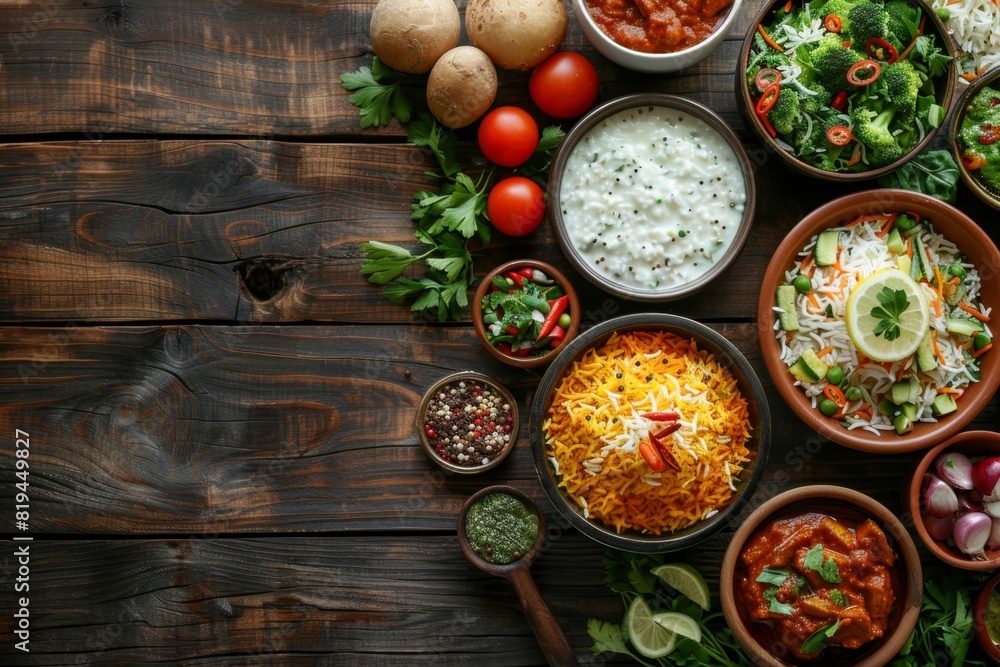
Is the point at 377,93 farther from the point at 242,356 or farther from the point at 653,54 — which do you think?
the point at 242,356

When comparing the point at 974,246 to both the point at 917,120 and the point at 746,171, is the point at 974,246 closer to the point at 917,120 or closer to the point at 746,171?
the point at 917,120

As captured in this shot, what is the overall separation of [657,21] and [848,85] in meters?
0.70

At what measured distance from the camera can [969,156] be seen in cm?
251

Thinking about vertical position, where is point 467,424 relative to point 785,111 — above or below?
below

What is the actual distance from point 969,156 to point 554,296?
1.54m

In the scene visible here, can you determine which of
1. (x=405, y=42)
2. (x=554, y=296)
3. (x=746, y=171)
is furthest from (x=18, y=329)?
(x=746, y=171)

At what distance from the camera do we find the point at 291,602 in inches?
111

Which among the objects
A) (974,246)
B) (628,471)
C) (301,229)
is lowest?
(628,471)

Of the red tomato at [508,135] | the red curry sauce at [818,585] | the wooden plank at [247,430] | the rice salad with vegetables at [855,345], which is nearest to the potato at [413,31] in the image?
the red tomato at [508,135]

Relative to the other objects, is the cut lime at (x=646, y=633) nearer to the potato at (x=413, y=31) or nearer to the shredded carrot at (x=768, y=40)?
the shredded carrot at (x=768, y=40)

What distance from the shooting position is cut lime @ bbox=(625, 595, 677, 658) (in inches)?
103

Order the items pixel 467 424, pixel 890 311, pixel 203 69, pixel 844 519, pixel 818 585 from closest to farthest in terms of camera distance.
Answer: pixel 890 311
pixel 818 585
pixel 844 519
pixel 467 424
pixel 203 69

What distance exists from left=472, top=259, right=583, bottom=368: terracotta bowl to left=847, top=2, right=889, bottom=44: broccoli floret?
132cm

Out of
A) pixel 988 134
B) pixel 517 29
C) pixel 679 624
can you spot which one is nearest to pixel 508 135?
pixel 517 29
